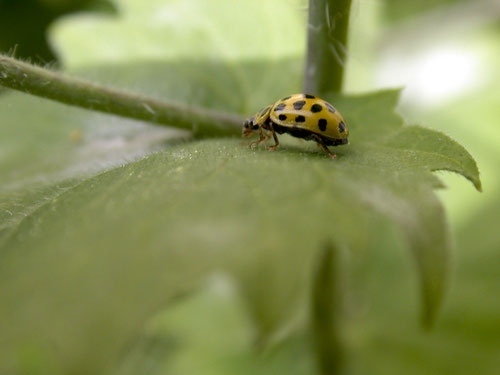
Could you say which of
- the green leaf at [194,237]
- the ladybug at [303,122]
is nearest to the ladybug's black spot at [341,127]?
the ladybug at [303,122]

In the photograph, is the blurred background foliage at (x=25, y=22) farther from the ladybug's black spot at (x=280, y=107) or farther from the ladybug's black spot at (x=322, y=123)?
the ladybug's black spot at (x=322, y=123)

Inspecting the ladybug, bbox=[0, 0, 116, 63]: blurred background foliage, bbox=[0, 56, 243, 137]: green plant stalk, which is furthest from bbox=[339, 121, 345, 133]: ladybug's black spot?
bbox=[0, 0, 116, 63]: blurred background foliage

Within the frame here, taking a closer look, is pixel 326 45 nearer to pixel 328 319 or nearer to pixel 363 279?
pixel 328 319

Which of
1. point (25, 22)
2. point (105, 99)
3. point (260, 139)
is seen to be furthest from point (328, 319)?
point (25, 22)

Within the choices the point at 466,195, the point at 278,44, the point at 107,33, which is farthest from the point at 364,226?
the point at 466,195

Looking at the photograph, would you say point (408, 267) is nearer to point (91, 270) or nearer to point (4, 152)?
point (4, 152)

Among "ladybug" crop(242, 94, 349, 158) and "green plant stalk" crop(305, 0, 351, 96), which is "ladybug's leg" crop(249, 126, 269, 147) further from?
"green plant stalk" crop(305, 0, 351, 96)

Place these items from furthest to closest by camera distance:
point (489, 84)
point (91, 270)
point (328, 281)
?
point (489, 84) → point (328, 281) → point (91, 270)
